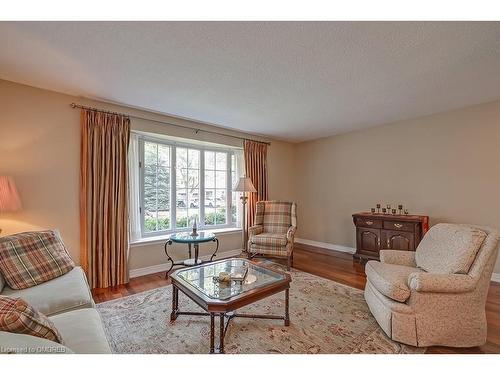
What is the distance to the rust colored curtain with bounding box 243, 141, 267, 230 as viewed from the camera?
4.58 metres

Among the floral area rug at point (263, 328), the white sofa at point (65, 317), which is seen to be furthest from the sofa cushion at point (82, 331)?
the floral area rug at point (263, 328)

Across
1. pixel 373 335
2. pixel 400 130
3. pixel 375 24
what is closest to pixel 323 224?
pixel 400 130

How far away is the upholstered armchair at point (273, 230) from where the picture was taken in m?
3.59

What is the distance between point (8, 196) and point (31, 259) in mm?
672

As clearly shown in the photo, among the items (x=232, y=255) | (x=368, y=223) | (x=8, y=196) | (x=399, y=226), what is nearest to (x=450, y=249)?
(x=399, y=226)

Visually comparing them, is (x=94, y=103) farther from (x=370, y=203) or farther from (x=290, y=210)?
(x=370, y=203)

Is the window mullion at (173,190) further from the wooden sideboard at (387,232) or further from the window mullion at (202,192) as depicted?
the wooden sideboard at (387,232)

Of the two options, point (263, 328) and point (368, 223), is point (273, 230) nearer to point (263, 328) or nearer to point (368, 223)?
point (368, 223)

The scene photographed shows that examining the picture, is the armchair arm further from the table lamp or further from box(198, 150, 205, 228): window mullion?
the table lamp

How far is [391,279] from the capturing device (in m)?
1.94

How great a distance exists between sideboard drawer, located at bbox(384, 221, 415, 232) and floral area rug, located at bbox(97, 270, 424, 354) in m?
1.41

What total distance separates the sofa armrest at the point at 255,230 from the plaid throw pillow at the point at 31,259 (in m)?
2.42

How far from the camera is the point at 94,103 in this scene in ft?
9.76

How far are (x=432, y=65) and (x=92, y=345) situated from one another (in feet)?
10.8
